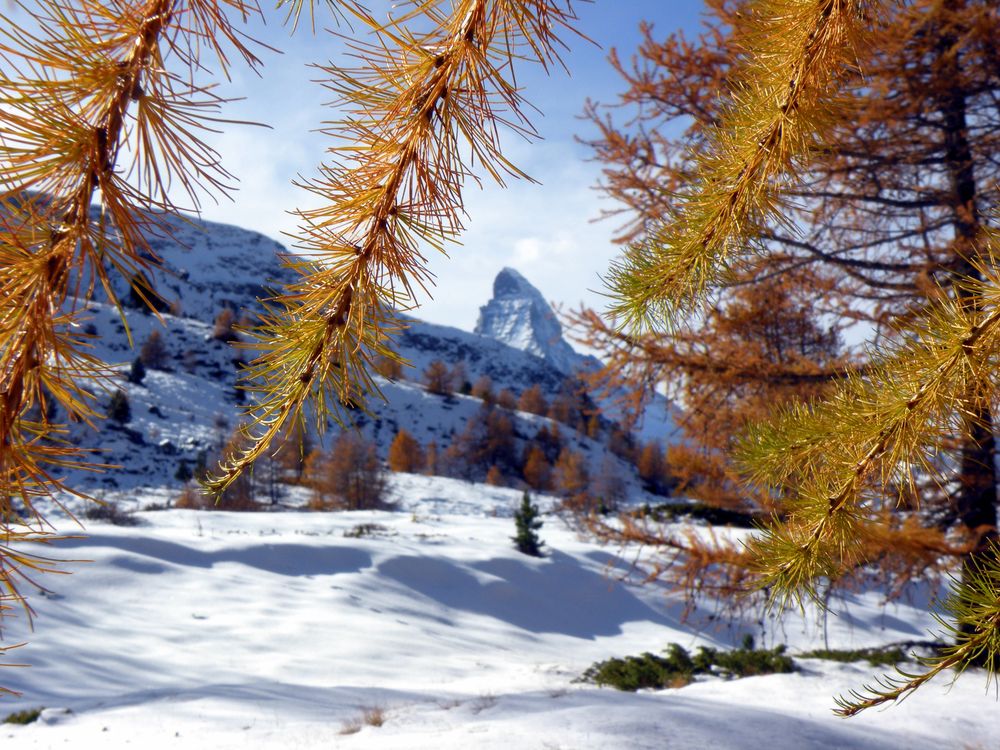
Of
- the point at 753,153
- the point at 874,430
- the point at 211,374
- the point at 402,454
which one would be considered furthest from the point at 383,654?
the point at 211,374

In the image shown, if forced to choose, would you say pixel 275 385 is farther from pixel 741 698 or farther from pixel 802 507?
pixel 741 698

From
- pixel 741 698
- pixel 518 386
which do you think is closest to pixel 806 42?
pixel 741 698

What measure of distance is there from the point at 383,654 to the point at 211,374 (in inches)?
1754

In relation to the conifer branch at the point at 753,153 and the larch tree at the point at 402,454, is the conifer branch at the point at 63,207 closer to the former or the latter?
the conifer branch at the point at 753,153

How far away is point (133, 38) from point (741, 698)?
6.74 meters

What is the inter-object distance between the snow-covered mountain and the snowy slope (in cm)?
233

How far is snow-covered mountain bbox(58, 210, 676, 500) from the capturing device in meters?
6.52

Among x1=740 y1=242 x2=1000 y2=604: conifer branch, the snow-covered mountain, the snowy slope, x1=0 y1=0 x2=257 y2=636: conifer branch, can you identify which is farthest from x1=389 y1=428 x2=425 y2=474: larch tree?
x1=0 y1=0 x2=257 y2=636: conifer branch

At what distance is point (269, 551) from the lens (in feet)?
44.3

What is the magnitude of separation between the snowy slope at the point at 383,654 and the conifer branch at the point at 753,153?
7.99ft

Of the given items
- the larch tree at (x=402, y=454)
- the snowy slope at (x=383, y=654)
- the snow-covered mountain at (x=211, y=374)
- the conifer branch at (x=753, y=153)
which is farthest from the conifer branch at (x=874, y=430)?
the larch tree at (x=402, y=454)

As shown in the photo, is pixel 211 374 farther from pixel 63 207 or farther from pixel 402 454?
pixel 63 207

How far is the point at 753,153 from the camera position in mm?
1703

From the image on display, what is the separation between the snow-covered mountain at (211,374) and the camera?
257 inches
